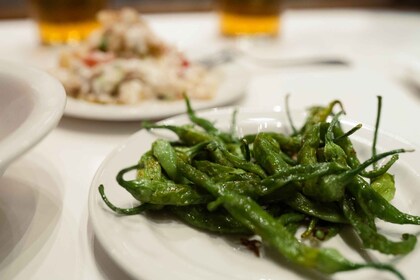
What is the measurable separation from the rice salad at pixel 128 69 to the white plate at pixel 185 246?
1.74ft

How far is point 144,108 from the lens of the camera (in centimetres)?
137

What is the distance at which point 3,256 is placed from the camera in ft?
2.64

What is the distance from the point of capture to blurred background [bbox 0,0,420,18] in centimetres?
294

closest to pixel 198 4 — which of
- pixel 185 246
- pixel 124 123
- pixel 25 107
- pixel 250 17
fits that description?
pixel 250 17

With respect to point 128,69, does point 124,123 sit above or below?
below

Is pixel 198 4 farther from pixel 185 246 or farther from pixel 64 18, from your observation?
pixel 185 246

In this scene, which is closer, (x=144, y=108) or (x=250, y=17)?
(x=144, y=108)

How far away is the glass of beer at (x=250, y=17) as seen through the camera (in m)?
2.25

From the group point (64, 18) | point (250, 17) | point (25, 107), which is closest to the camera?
point (25, 107)

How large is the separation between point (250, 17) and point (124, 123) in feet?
3.85

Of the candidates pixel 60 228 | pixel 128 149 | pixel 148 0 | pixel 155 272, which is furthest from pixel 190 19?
pixel 155 272

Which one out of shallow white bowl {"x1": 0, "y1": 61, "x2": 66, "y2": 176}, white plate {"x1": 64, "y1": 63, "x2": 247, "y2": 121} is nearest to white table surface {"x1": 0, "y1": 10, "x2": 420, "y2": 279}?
white plate {"x1": 64, "y1": 63, "x2": 247, "y2": 121}

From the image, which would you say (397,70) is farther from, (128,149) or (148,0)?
(148,0)

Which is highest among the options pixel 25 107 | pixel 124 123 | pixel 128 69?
pixel 25 107
